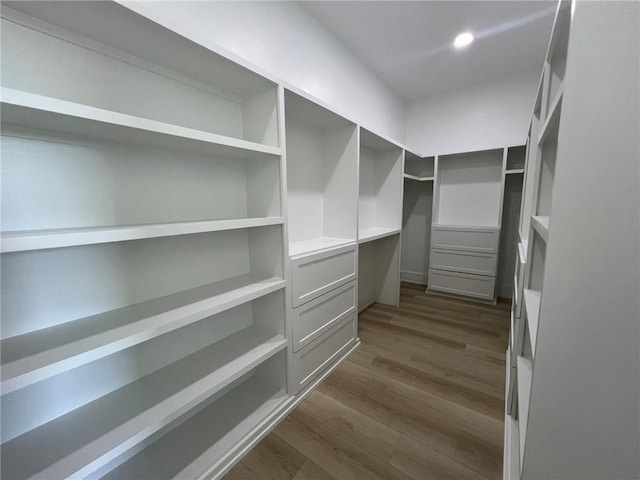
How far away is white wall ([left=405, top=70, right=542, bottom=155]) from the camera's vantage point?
119 inches

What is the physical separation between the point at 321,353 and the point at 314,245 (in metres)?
0.81

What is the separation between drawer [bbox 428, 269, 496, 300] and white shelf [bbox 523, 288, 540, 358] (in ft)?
7.18

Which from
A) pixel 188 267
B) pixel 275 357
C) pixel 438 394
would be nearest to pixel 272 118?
pixel 188 267

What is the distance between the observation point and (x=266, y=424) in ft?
4.62

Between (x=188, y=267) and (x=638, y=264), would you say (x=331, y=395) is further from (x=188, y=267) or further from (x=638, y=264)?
(x=638, y=264)

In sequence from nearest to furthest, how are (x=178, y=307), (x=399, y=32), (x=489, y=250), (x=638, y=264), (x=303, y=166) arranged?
(x=638, y=264) < (x=178, y=307) < (x=303, y=166) < (x=399, y=32) < (x=489, y=250)

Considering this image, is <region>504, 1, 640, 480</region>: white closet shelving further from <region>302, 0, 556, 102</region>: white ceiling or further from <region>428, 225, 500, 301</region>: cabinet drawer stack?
<region>428, 225, 500, 301</region>: cabinet drawer stack

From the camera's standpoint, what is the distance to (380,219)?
307cm

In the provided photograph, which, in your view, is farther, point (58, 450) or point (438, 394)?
point (438, 394)

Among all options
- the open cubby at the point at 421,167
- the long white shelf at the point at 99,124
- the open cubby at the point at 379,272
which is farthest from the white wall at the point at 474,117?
the long white shelf at the point at 99,124

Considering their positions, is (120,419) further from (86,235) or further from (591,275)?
(591,275)

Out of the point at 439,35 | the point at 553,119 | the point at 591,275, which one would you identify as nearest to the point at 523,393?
the point at 591,275

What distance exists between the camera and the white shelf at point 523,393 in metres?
0.93

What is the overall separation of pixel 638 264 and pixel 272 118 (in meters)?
1.50
